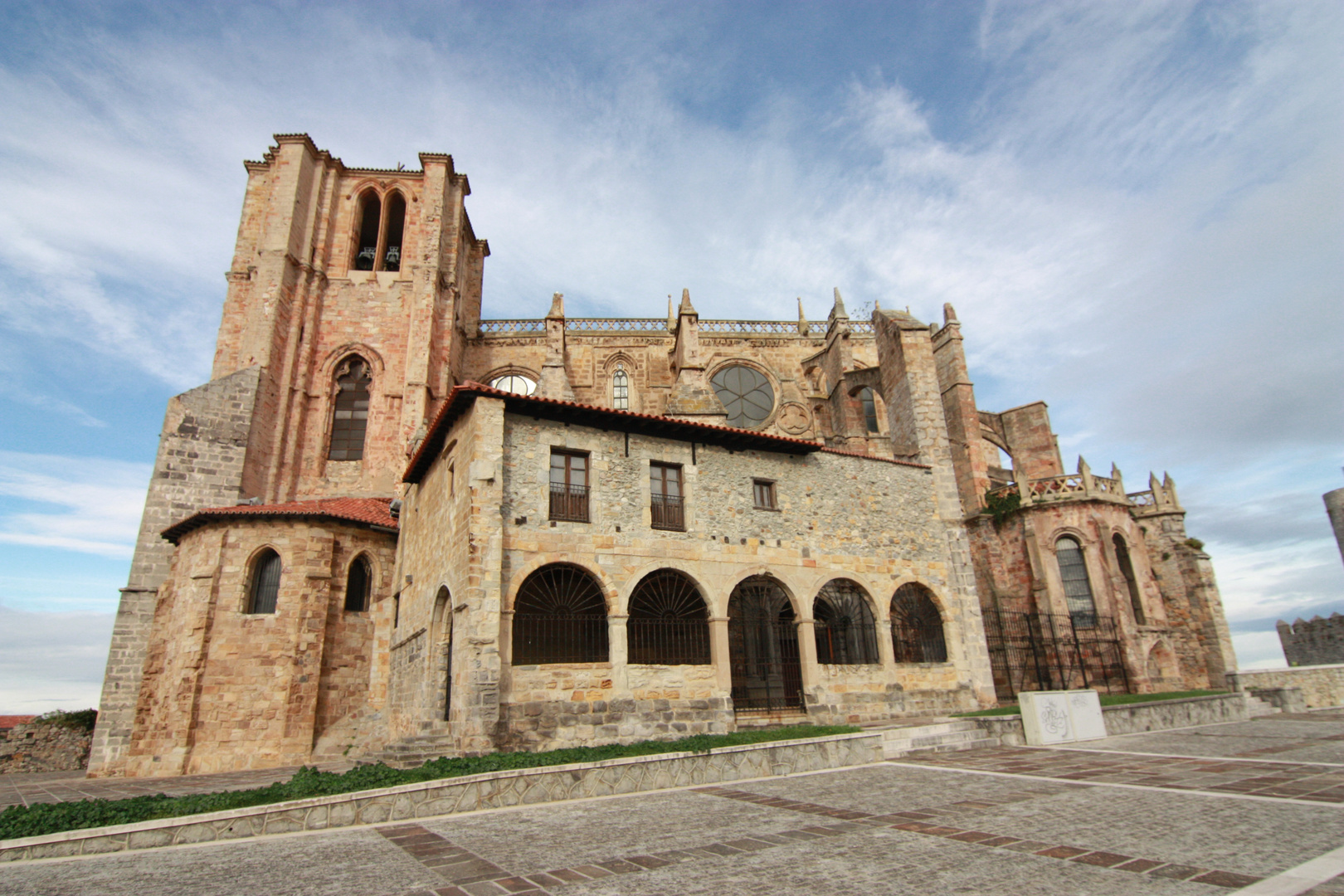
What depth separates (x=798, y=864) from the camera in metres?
4.83

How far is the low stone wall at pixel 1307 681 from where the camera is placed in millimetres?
20531

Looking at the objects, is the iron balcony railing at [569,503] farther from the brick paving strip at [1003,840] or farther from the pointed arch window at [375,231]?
the pointed arch window at [375,231]

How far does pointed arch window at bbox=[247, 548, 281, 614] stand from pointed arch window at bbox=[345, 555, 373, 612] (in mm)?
1519

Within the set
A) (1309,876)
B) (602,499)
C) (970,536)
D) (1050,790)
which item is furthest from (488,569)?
(970,536)

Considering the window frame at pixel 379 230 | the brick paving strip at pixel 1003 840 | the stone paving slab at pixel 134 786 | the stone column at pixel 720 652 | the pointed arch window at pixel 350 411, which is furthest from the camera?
the window frame at pixel 379 230

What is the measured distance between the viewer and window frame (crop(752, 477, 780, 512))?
15.1 metres

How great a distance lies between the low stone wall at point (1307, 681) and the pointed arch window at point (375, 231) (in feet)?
109

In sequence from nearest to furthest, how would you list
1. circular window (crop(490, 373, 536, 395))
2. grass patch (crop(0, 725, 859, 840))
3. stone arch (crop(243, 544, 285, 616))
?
grass patch (crop(0, 725, 859, 840)), stone arch (crop(243, 544, 285, 616)), circular window (crop(490, 373, 536, 395))

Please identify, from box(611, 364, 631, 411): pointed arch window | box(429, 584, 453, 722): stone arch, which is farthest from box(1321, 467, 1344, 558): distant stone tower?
box(429, 584, 453, 722): stone arch

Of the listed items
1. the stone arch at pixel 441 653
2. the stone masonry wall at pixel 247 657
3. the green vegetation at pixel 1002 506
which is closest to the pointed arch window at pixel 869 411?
the green vegetation at pixel 1002 506

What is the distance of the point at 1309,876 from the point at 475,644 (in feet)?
32.2

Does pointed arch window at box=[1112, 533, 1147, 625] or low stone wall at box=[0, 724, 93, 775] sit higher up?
pointed arch window at box=[1112, 533, 1147, 625]

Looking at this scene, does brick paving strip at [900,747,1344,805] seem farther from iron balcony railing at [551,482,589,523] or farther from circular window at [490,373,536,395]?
circular window at [490,373,536,395]

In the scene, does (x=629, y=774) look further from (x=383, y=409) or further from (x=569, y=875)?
(x=383, y=409)
